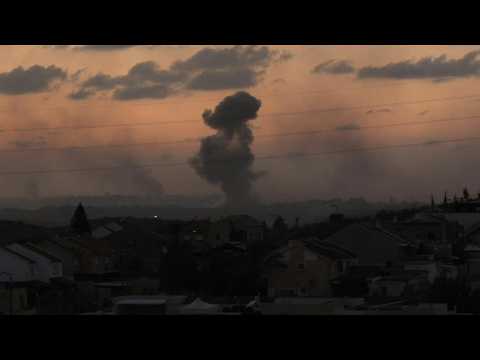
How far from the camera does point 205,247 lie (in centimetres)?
1783

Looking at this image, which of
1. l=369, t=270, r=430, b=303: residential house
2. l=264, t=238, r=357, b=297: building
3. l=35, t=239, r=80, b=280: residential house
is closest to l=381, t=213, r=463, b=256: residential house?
l=264, t=238, r=357, b=297: building

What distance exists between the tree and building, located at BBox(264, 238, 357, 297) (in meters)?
7.29

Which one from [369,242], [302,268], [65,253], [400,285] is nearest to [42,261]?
[65,253]

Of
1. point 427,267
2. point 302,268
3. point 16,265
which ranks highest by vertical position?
point 16,265

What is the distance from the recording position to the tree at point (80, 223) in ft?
69.1

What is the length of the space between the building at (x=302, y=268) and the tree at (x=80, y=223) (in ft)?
23.9

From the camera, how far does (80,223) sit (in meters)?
21.8

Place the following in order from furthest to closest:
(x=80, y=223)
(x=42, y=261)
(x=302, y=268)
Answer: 1. (x=80, y=223)
2. (x=42, y=261)
3. (x=302, y=268)

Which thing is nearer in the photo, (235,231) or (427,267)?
(427,267)

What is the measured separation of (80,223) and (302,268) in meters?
8.92

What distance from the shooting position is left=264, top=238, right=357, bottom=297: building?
13.8 metres

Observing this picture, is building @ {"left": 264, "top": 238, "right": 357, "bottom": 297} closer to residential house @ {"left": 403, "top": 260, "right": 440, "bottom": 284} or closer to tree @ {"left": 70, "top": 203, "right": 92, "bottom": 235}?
residential house @ {"left": 403, "top": 260, "right": 440, "bottom": 284}

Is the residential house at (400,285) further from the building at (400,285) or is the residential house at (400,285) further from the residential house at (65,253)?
the residential house at (65,253)

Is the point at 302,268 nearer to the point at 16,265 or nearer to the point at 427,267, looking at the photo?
the point at 427,267
